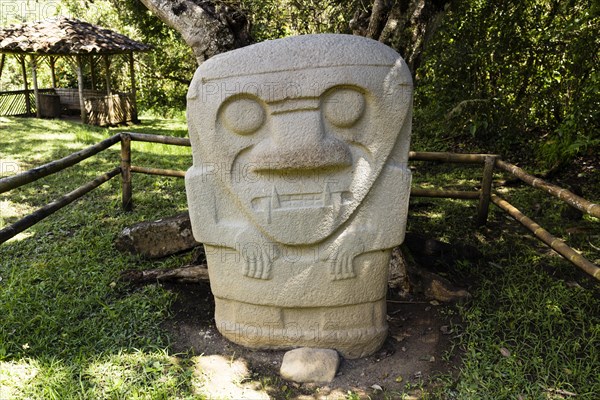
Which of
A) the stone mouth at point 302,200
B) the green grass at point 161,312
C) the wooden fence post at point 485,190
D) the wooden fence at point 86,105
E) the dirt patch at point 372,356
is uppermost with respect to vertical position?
the wooden fence at point 86,105

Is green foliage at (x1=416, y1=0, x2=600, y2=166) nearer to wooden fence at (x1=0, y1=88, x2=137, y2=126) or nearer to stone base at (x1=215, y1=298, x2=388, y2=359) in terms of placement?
stone base at (x1=215, y1=298, x2=388, y2=359)

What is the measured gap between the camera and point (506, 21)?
265 inches

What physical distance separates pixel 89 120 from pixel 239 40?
8.56 m

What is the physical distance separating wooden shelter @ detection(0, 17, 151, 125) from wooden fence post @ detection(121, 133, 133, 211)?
6.99 meters

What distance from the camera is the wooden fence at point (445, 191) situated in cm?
282

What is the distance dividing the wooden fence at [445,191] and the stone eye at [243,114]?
1.28 m

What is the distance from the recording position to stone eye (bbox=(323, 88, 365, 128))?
262 cm

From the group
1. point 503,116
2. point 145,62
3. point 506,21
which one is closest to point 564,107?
point 503,116

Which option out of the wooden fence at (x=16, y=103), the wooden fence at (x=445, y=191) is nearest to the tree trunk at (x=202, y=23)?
the wooden fence at (x=445, y=191)

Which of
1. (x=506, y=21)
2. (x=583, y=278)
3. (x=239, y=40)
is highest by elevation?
(x=506, y=21)

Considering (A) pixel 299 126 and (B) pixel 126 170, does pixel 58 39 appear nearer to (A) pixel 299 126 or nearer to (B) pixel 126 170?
(B) pixel 126 170

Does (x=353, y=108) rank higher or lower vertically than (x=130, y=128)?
higher

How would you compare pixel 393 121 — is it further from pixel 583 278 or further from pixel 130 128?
pixel 130 128

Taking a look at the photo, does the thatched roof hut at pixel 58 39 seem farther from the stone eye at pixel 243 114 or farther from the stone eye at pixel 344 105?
the stone eye at pixel 344 105
